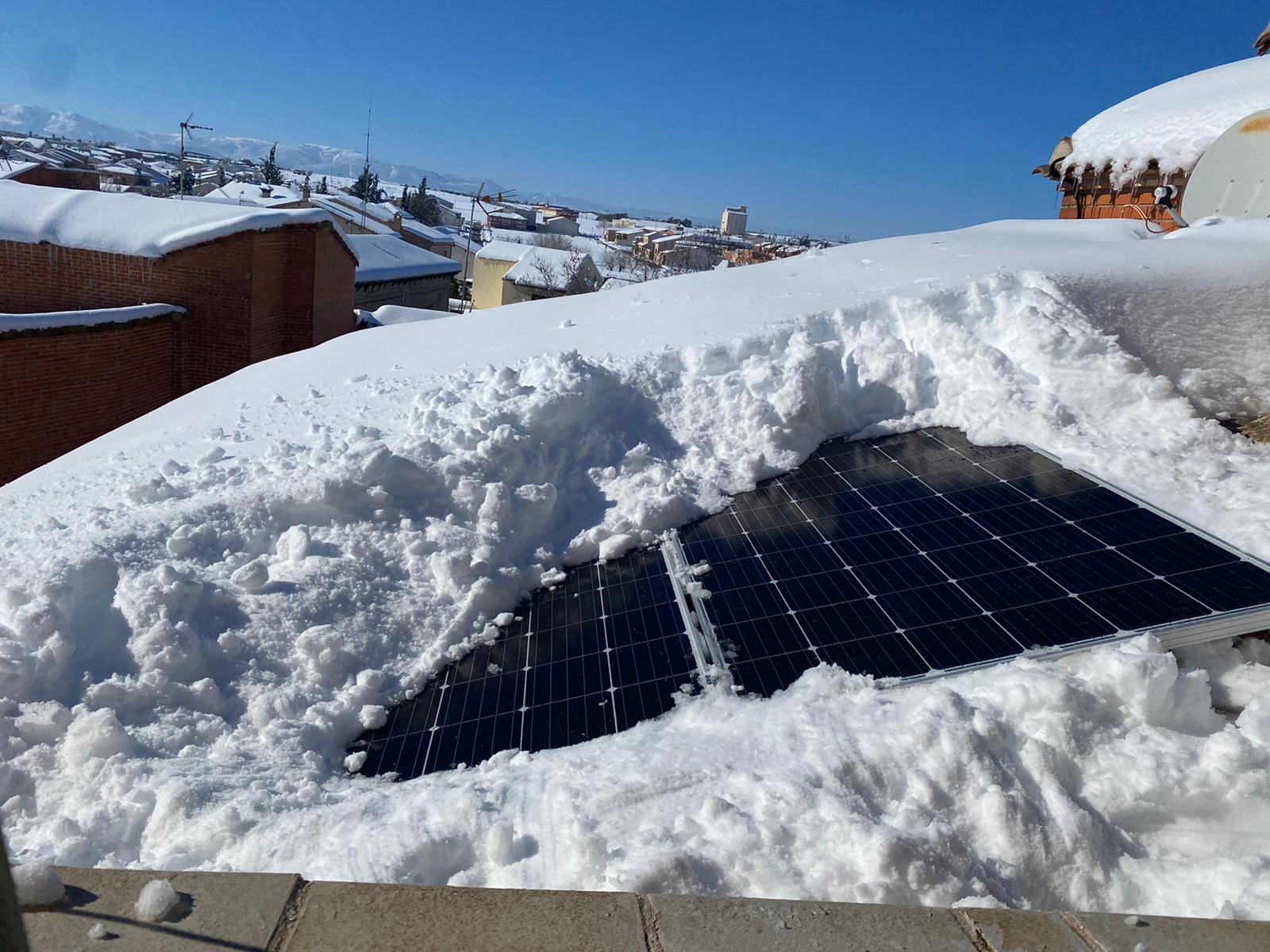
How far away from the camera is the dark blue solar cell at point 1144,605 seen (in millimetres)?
4082

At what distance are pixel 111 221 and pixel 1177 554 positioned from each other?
1649 centimetres

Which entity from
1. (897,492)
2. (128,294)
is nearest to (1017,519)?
(897,492)

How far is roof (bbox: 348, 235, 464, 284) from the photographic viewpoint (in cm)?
2631

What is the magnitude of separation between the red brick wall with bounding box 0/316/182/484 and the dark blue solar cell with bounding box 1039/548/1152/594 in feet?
44.4

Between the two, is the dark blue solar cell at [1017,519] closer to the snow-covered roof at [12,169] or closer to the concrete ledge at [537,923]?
the concrete ledge at [537,923]

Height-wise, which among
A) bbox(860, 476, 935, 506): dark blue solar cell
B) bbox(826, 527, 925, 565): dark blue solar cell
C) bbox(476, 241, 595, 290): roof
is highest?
bbox(476, 241, 595, 290): roof

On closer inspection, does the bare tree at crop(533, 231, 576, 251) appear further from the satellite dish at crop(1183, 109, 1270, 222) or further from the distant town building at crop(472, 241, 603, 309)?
the satellite dish at crop(1183, 109, 1270, 222)

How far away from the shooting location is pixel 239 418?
7250mm

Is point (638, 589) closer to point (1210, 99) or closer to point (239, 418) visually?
point (239, 418)

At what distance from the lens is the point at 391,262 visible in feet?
92.4

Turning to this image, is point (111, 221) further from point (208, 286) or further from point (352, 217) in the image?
point (352, 217)

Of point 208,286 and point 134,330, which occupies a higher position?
point 208,286

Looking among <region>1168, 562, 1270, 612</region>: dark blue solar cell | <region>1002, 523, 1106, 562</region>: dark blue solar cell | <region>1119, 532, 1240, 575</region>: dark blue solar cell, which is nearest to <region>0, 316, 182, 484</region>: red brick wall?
<region>1002, 523, 1106, 562</region>: dark blue solar cell

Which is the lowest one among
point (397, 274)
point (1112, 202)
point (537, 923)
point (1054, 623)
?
point (537, 923)
